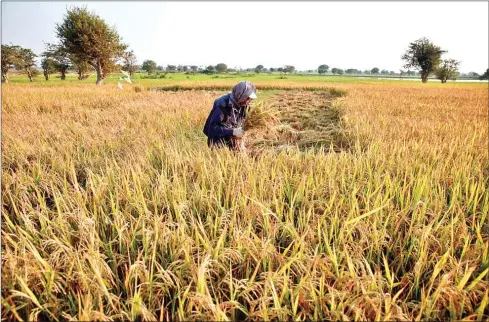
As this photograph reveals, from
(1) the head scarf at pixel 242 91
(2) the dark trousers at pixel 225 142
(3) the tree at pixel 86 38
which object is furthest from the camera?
(3) the tree at pixel 86 38

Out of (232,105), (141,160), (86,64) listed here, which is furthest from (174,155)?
(86,64)

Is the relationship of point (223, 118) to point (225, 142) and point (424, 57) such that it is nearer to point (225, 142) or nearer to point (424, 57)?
point (225, 142)

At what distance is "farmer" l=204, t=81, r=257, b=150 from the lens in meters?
3.21

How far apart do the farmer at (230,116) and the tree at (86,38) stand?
84.5ft

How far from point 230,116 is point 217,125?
0.21 meters

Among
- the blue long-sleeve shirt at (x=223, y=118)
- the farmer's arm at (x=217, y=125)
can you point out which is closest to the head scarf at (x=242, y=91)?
the blue long-sleeve shirt at (x=223, y=118)

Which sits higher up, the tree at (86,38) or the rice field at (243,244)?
the tree at (86,38)

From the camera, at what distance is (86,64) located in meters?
27.5

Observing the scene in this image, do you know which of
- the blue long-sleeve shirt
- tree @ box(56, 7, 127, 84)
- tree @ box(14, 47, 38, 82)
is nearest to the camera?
the blue long-sleeve shirt

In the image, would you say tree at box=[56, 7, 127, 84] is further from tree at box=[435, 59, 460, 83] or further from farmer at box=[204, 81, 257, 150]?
tree at box=[435, 59, 460, 83]

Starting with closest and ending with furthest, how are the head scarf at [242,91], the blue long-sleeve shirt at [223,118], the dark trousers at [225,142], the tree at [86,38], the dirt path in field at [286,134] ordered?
the head scarf at [242,91]
the blue long-sleeve shirt at [223,118]
the dark trousers at [225,142]
the dirt path in field at [286,134]
the tree at [86,38]

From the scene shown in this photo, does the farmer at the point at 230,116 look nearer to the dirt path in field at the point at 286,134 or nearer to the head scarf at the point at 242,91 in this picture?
the head scarf at the point at 242,91

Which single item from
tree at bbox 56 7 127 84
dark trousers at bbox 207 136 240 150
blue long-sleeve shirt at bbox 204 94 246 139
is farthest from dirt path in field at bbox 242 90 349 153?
tree at bbox 56 7 127 84

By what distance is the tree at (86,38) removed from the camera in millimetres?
25125
